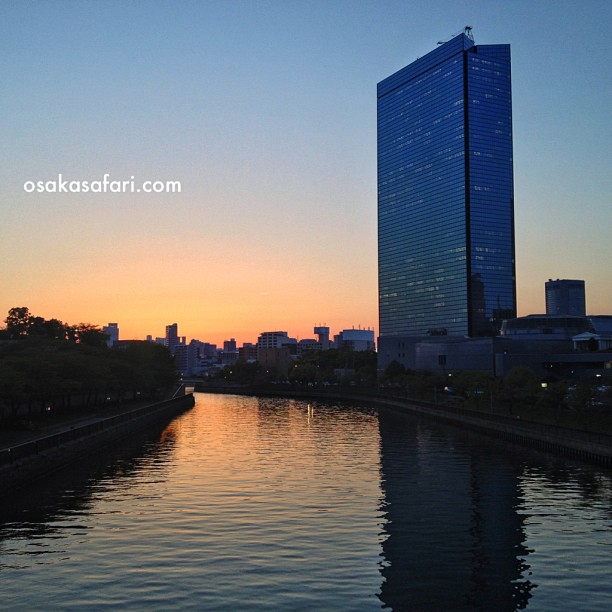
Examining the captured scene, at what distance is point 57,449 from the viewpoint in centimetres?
6041

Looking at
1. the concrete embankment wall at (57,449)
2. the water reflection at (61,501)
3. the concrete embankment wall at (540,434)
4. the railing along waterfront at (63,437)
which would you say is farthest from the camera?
the concrete embankment wall at (540,434)

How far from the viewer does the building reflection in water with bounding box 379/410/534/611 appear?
26.4 metres

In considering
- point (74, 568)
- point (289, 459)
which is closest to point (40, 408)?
point (289, 459)

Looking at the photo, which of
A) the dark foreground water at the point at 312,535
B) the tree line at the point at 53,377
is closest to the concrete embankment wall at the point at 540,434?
the dark foreground water at the point at 312,535

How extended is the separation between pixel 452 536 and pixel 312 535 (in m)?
7.03

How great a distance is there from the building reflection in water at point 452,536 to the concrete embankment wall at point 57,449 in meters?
25.8

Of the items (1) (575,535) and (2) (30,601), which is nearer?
(2) (30,601)

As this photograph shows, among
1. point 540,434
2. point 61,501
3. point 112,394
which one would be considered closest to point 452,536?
point 61,501

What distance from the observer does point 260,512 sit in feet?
135

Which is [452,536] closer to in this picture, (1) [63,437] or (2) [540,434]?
(1) [63,437]

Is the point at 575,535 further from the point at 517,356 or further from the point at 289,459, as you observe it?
the point at 517,356

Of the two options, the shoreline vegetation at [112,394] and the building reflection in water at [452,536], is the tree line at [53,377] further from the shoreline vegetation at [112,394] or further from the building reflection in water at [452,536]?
the building reflection in water at [452,536]

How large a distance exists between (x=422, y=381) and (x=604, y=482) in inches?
4470

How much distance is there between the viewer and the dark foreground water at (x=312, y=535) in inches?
1039
